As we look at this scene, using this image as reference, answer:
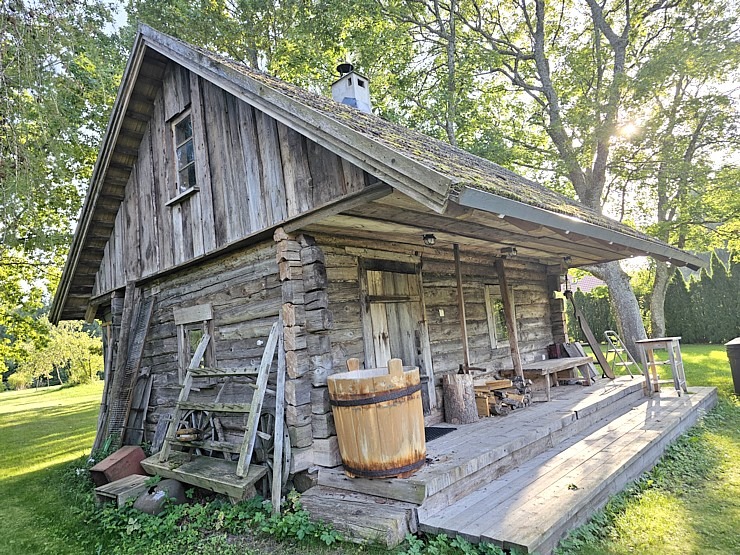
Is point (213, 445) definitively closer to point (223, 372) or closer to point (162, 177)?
point (223, 372)

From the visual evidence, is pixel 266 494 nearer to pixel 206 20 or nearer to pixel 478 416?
pixel 478 416

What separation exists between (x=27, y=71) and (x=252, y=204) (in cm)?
257

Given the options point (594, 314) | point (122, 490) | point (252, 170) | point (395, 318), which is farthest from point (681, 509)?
point (594, 314)

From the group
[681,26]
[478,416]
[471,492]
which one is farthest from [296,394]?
[681,26]

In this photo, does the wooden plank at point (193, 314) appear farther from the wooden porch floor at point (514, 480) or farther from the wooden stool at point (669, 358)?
the wooden stool at point (669, 358)

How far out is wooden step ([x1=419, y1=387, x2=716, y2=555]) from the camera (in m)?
3.46

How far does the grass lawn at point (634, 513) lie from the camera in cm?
368

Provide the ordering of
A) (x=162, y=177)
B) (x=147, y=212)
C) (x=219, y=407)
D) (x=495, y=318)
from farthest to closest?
1. (x=495, y=318)
2. (x=147, y=212)
3. (x=162, y=177)
4. (x=219, y=407)

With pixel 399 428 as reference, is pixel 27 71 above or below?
above

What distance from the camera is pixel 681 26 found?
13273 millimetres

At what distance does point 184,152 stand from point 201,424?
3.96m

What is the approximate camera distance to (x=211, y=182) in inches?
244

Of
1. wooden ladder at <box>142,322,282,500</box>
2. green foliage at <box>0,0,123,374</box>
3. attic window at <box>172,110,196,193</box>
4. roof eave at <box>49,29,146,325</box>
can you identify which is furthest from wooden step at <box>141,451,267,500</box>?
roof eave at <box>49,29,146,325</box>

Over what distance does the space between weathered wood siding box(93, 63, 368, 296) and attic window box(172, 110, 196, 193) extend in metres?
0.12
